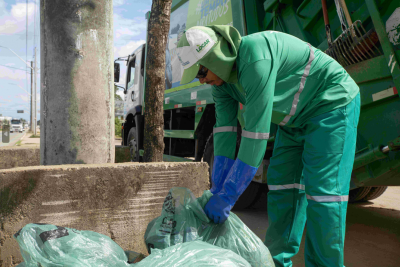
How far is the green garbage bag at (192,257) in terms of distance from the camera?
1290 millimetres

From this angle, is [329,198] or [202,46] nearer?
[202,46]

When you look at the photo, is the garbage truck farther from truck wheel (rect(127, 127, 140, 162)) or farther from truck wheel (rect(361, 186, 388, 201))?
truck wheel (rect(127, 127, 140, 162))

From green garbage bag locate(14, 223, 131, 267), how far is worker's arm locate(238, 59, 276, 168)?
0.78 meters

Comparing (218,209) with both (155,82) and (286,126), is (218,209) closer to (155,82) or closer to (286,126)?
(286,126)

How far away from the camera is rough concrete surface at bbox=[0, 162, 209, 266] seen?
168 centimetres

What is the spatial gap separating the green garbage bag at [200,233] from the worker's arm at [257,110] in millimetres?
357

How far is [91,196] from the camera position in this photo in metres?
1.89

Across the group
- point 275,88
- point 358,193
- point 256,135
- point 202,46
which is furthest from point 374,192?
point 202,46

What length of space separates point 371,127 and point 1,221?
2.68 meters

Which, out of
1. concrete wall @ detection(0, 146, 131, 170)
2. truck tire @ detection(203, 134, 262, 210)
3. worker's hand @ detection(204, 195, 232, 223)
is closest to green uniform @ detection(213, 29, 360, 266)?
worker's hand @ detection(204, 195, 232, 223)

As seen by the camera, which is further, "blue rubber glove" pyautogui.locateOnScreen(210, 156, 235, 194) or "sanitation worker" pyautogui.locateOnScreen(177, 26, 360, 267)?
"blue rubber glove" pyautogui.locateOnScreen(210, 156, 235, 194)

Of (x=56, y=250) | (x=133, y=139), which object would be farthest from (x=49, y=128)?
(x=133, y=139)

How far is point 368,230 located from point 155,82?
9.31 feet

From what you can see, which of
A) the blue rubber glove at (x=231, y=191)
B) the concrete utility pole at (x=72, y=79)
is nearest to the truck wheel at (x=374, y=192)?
the blue rubber glove at (x=231, y=191)
